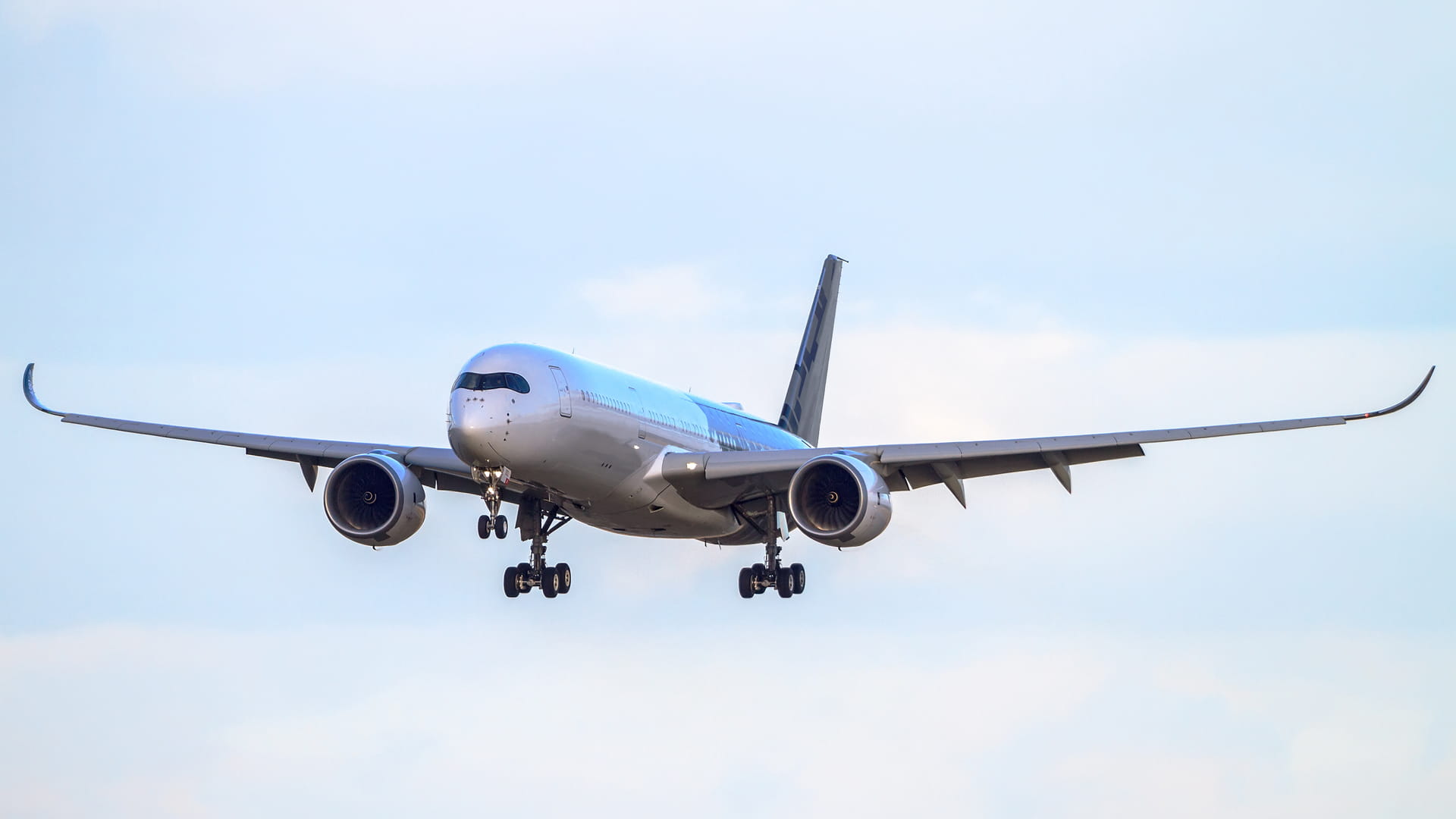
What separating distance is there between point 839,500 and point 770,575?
525cm

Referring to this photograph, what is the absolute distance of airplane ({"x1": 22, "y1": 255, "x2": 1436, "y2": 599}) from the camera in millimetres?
37781

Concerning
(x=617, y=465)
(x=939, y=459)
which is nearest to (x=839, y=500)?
(x=939, y=459)

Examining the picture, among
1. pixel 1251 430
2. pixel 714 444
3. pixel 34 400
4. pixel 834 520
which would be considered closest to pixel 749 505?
pixel 714 444

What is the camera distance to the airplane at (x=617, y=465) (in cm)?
3778

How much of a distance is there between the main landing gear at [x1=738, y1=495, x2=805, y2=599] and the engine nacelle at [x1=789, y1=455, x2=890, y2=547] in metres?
4.37

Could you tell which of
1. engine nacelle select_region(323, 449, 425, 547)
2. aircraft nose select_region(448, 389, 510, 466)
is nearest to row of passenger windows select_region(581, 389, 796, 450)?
aircraft nose select_region(448, 389, 510, 466)

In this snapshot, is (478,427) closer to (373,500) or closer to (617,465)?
(617,465)

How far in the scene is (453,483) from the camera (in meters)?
46.2

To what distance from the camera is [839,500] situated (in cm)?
4219

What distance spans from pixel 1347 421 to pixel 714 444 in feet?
51.5

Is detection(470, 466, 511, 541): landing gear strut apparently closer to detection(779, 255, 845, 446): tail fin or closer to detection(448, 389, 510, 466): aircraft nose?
detection(448, 389, 510, 466): aircraft nose

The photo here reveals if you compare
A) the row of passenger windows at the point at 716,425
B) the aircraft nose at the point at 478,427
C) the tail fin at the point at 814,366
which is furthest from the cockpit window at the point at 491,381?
the tail fin at the point at 814,366

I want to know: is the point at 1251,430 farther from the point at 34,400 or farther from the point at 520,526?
the point at 34,400

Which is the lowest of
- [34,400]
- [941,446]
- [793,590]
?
[793,590]
